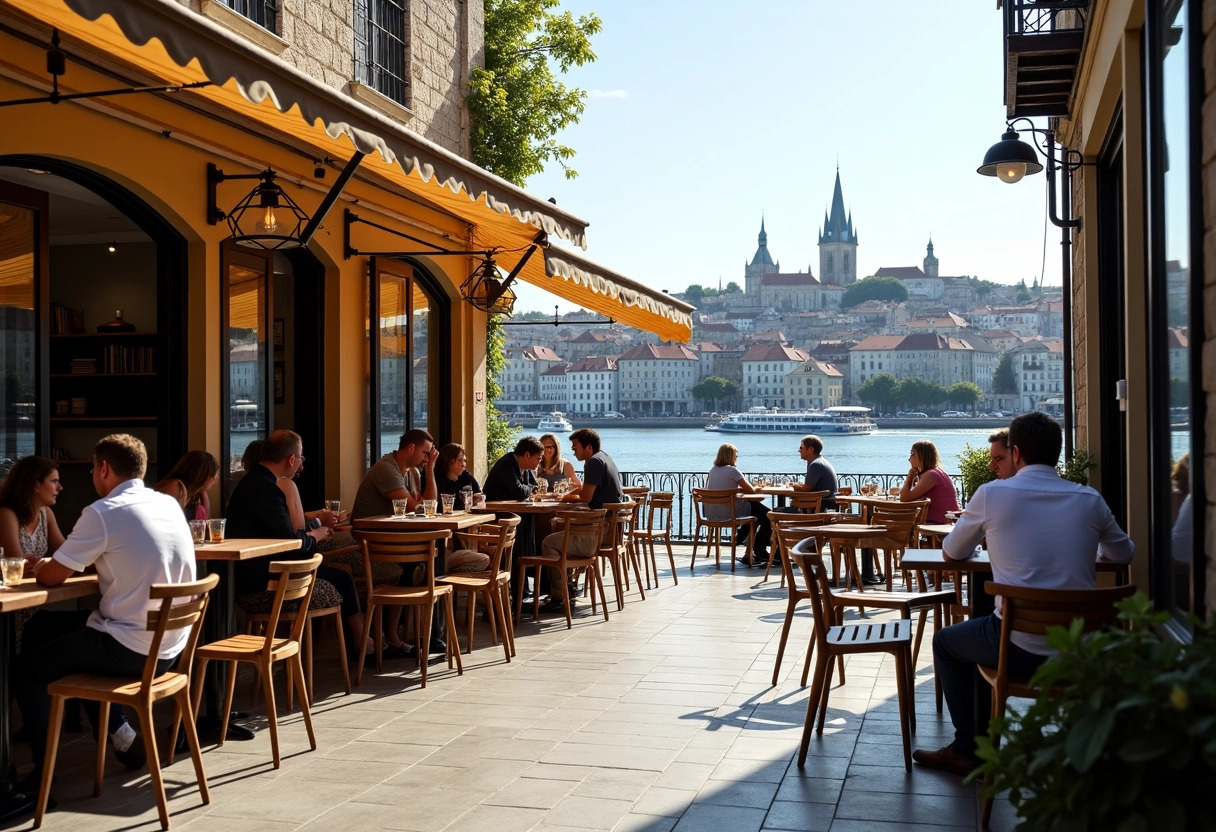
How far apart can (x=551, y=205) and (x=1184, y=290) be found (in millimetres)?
4587

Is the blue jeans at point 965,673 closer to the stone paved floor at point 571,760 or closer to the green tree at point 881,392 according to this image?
the stone paved floor at point 571,760

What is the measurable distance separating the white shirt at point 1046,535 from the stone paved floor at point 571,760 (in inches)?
31.7

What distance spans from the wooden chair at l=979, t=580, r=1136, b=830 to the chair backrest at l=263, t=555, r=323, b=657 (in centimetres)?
261

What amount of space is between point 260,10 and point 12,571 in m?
4.80

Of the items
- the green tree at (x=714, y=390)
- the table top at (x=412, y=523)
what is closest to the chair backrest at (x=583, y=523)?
the table top at (x=412, y=523)

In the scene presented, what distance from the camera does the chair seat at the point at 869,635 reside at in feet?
15.6

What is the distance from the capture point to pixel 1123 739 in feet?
5.52

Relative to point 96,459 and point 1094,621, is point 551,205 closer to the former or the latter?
point 96,459

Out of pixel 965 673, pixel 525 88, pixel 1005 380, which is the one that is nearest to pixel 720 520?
pixel 525 88

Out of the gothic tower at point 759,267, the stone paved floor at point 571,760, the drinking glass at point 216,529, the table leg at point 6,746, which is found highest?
the gothic tower at point 759,267

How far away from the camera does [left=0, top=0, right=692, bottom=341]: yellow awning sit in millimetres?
3812

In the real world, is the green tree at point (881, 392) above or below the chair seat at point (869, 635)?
above

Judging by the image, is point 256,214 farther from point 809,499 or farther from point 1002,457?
point 809,499

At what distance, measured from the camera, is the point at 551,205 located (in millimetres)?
A: 7500
